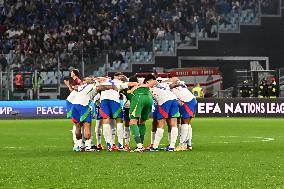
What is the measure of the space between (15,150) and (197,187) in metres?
12.0

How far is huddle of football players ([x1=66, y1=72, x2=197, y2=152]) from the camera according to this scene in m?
23.8

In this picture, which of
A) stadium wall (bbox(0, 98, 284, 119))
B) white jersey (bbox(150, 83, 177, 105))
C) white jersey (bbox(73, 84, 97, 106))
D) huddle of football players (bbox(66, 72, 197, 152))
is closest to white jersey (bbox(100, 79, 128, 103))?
huddle of football players (bbox(66, 72, 197, 152))

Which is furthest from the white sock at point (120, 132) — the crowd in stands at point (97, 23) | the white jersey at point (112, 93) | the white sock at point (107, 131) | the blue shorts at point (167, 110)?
the crowd in stands at point (97, 23)

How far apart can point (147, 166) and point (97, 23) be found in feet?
141

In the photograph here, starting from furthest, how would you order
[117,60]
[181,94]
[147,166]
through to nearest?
[117,60]
[181,94]
[147,166]

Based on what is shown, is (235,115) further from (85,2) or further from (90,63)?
(85,2)

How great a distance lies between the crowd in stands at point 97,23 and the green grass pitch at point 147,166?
27.7 m

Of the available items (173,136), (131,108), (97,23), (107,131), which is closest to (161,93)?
(131,108)

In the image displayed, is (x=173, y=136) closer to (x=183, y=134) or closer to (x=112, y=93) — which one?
(x=183, y=134)

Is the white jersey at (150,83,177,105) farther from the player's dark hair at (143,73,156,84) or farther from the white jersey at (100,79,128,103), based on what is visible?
the white jersey at (100,79,128,103)

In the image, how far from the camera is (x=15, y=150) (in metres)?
24.6

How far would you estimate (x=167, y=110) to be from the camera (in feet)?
79.1

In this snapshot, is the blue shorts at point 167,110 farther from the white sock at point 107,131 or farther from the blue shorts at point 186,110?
the white sock at point 107,131

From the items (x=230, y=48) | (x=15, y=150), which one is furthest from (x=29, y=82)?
(x=15, y=150)
